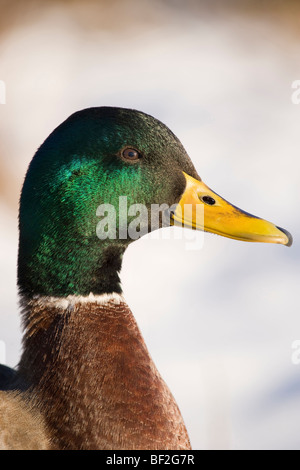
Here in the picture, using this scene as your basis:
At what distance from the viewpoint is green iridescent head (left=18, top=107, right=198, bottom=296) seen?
6.98 feet

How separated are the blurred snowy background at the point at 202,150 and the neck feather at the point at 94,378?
63cm

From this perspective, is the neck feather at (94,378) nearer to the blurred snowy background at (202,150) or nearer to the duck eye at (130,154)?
the duck eye at (130,154)

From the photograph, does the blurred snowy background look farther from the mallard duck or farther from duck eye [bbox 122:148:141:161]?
duck eye [bbox 122:148:141:161]

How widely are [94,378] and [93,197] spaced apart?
19.3 inches

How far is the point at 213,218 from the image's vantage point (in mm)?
2285

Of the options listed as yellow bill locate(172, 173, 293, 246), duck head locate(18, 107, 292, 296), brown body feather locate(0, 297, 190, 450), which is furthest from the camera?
yellow bill locate(172, 173, 293, 246)

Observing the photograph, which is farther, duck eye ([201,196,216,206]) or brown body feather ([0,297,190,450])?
duck eye ([201,196,216,206])

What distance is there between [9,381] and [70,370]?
0.27 metres

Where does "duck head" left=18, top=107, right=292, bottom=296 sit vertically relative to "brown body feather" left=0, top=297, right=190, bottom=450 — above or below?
above

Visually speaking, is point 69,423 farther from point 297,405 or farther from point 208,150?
point 208,150

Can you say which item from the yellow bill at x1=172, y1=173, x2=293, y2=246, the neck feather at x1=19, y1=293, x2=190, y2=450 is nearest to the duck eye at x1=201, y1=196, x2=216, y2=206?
the yellow bill at x1=172, y1=173, x2=293, y2=246

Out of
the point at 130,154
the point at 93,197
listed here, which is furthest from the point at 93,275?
the point at 130,154

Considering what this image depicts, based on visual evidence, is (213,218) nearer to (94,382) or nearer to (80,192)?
(80,192)

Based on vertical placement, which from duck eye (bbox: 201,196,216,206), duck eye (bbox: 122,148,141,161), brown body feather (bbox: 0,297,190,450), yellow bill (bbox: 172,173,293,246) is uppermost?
duck eye (bbox: 122,148,141,161)
